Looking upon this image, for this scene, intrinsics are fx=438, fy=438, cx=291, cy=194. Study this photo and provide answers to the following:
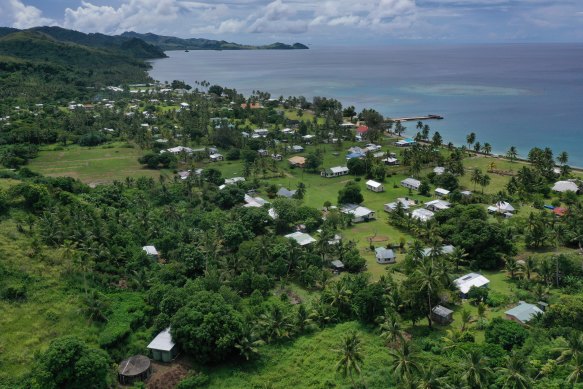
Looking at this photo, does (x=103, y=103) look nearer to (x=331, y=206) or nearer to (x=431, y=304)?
(x=331, y=206)

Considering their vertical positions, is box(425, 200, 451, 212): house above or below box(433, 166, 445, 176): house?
below

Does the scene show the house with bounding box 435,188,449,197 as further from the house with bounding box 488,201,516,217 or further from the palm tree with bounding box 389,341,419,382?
the palm tree with bounding box 389,341,419,382

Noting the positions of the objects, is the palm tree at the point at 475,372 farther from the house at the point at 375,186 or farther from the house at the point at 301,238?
the house at the point at 375,186

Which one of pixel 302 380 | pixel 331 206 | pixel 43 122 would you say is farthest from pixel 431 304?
pixel 43 122

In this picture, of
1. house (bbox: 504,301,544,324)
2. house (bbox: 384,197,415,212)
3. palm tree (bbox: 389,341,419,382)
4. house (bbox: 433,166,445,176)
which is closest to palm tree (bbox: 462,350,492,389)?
palm tree (bbox: 389,341,419,382)

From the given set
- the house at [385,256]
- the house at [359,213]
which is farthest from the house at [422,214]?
the house at [385,256]
